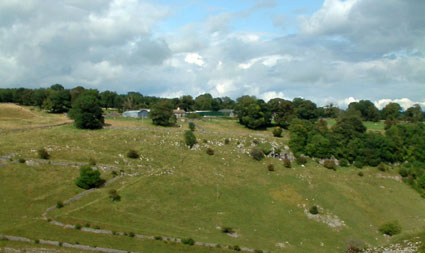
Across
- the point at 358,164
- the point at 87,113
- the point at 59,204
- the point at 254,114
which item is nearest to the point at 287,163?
the point at 358,164

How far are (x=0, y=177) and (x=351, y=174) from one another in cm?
7978

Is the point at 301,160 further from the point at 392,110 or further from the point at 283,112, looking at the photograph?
the point at 392,110

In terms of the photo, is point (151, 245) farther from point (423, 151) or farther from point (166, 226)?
point (423, 151)

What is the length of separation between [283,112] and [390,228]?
224 ft

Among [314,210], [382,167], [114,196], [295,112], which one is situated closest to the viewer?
[114,196]

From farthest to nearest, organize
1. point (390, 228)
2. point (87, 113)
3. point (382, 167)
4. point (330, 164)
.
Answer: point (382, 167), point (87, 113), point (330, 164), point (390, 228)

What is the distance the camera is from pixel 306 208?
6056cm

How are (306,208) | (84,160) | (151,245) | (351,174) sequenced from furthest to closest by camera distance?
(351,174) < (84,160) < (306,208) < (151,245)

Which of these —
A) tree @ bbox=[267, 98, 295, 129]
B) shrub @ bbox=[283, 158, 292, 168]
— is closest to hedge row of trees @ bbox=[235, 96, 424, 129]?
tree @ bbox=[267, 98, 295, 129]

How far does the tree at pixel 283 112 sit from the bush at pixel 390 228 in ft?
209

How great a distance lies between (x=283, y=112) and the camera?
118875mm

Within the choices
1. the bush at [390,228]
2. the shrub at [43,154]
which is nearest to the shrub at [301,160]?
the bush at [390,228]

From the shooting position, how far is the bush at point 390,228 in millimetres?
54750

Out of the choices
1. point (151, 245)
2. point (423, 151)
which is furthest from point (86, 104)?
point (423, 151)
